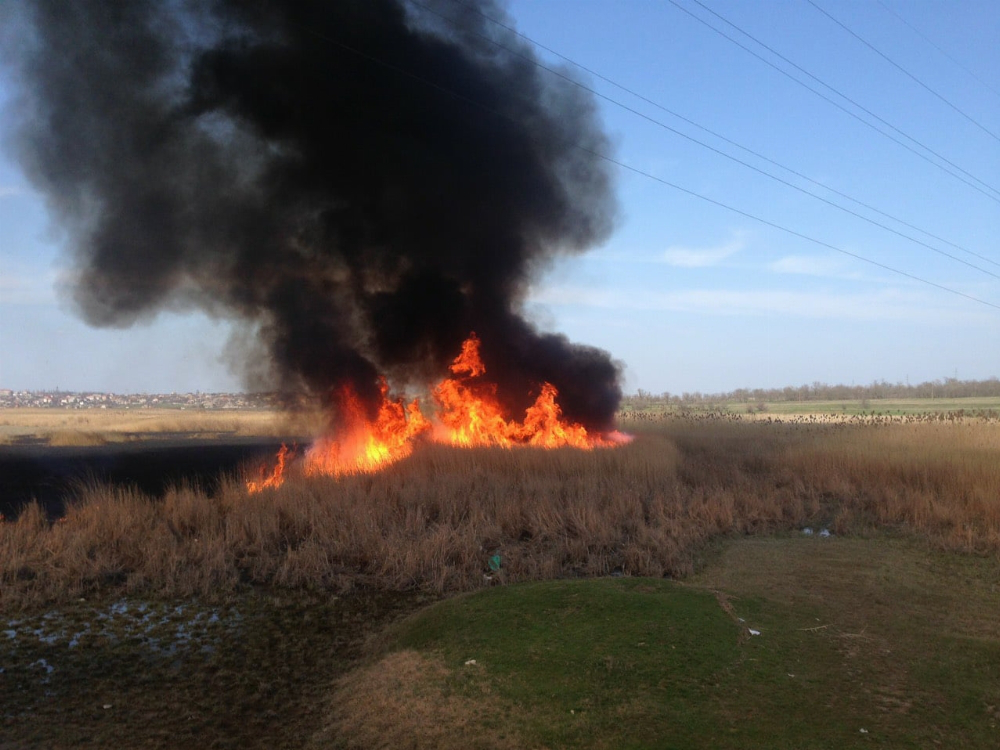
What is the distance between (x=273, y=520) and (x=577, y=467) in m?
6.78

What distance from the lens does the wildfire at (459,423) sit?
19359 mm

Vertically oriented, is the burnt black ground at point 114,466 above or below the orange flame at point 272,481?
below

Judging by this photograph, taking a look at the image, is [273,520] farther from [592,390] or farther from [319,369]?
[592,390]

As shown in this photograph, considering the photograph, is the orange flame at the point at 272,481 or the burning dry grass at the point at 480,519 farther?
the orange flame at the point at 272,481

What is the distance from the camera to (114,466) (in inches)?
856

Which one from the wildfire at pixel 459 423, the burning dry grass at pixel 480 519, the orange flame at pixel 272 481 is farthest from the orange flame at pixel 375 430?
the burning dry grass at pixel 480 519

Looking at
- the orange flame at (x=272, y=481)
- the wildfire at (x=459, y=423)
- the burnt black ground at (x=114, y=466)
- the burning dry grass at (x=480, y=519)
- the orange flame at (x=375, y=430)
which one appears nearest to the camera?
the burning dry grass at (x=480, y=519)

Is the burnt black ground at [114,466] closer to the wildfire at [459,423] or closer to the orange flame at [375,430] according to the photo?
the orange flame at [375,430]

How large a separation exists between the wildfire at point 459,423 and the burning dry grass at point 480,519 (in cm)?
299

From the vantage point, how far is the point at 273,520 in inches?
428

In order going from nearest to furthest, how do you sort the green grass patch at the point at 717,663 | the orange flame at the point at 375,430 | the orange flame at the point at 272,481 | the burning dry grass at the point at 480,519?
1. the green grass patch at the point at 717,663
2. the burning dry grass at the point at 480,519
3. the orange flame at the point at 272,481
4. the orange flame at the point at 375,430

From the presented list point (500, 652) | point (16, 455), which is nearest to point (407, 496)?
point (500, 652)

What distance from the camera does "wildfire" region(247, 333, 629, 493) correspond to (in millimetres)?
19359

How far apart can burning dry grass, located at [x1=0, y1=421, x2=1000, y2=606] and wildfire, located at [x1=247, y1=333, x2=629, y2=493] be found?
2.99m
